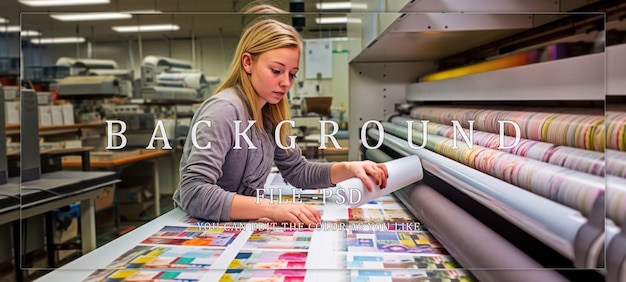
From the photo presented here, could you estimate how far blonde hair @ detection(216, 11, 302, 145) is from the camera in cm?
85

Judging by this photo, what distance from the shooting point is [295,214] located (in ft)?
2.86

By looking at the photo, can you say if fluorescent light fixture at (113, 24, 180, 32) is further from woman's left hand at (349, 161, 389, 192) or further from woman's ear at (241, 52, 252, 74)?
woman's left hand at (349, 161, 389, 192)

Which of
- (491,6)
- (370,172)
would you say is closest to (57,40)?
(370,172)

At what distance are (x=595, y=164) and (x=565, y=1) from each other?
44 centimetres

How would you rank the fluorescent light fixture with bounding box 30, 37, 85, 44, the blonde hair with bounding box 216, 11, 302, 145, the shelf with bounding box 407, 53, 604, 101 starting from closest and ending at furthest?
the shelf with bounding box 407, 53, 604, 101, the blonde hair with bounding box 216, 11, 302, 145, the fluorescent light fixture with bounding box 30, 37, 85, 44

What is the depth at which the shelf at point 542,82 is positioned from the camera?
72cm

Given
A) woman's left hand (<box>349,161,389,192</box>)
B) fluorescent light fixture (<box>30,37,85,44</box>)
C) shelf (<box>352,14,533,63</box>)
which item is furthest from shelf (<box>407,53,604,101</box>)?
fluorescent light fixture (<box>30,37,85,44</box>)

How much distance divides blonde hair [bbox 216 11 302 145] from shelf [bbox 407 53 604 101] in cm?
35

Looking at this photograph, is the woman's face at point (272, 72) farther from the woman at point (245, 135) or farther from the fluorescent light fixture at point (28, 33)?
the fluorescent light fixture at point (28, 33)

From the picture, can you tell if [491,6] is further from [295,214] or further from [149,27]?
[149,27]

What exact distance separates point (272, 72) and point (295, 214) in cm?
29

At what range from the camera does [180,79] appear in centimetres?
95

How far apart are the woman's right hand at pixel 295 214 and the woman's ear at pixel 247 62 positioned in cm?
28

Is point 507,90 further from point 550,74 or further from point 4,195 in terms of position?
point 4,195
